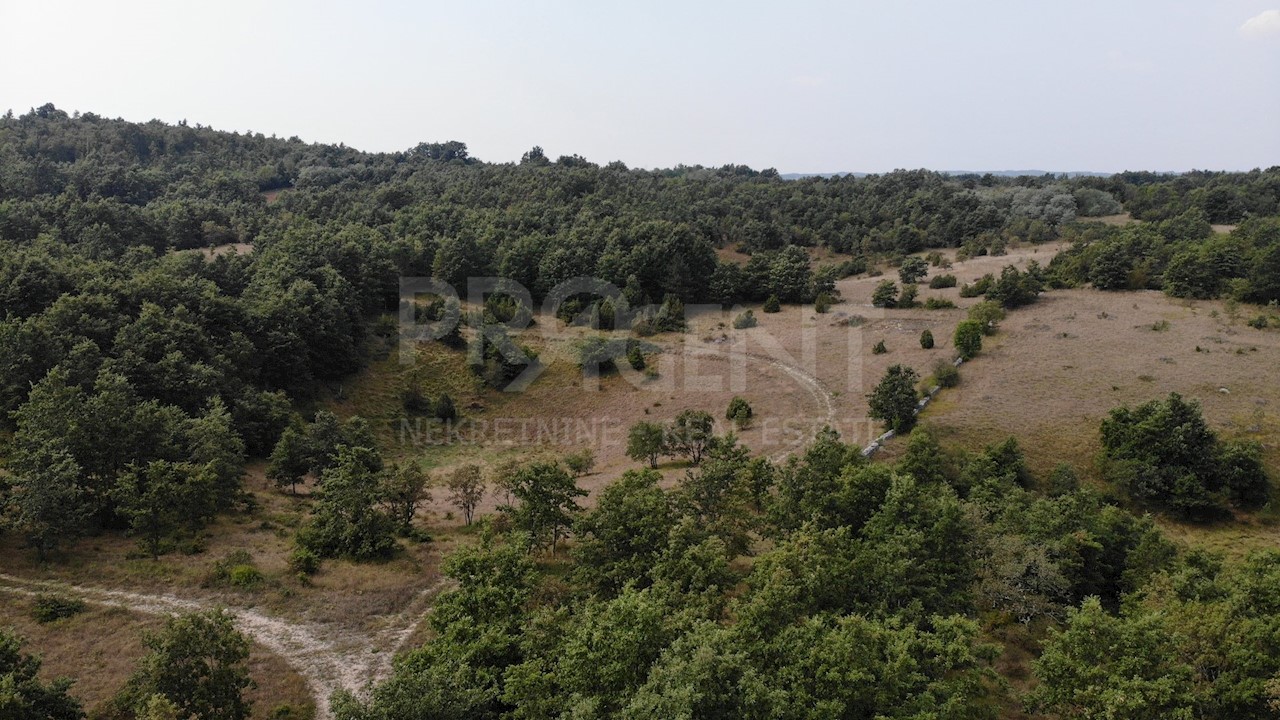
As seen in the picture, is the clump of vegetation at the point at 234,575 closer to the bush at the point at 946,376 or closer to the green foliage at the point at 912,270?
the bush at the point at 946,376

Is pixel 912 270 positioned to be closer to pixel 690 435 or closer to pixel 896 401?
pixel 896 401

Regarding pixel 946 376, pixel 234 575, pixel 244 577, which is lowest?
pixel 244 577

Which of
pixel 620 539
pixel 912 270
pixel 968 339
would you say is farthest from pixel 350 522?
pixel 912 270

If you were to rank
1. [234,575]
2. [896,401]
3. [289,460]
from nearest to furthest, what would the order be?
[234,575] < [289,460] < [896,401]

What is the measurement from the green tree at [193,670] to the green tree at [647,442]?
84.0 ft

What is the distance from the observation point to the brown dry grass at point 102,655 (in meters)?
21.3

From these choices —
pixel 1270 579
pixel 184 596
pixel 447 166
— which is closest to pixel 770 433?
pixel 1270 579

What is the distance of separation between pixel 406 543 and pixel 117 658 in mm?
12528

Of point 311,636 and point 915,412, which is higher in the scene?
point 915,412

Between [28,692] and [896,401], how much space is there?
41462 millimetres

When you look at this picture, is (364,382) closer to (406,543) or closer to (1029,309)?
(406,543)

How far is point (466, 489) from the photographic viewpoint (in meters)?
35.6

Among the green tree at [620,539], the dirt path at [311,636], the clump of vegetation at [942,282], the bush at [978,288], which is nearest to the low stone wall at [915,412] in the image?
the green tree at [620,539]

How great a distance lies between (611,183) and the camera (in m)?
118
